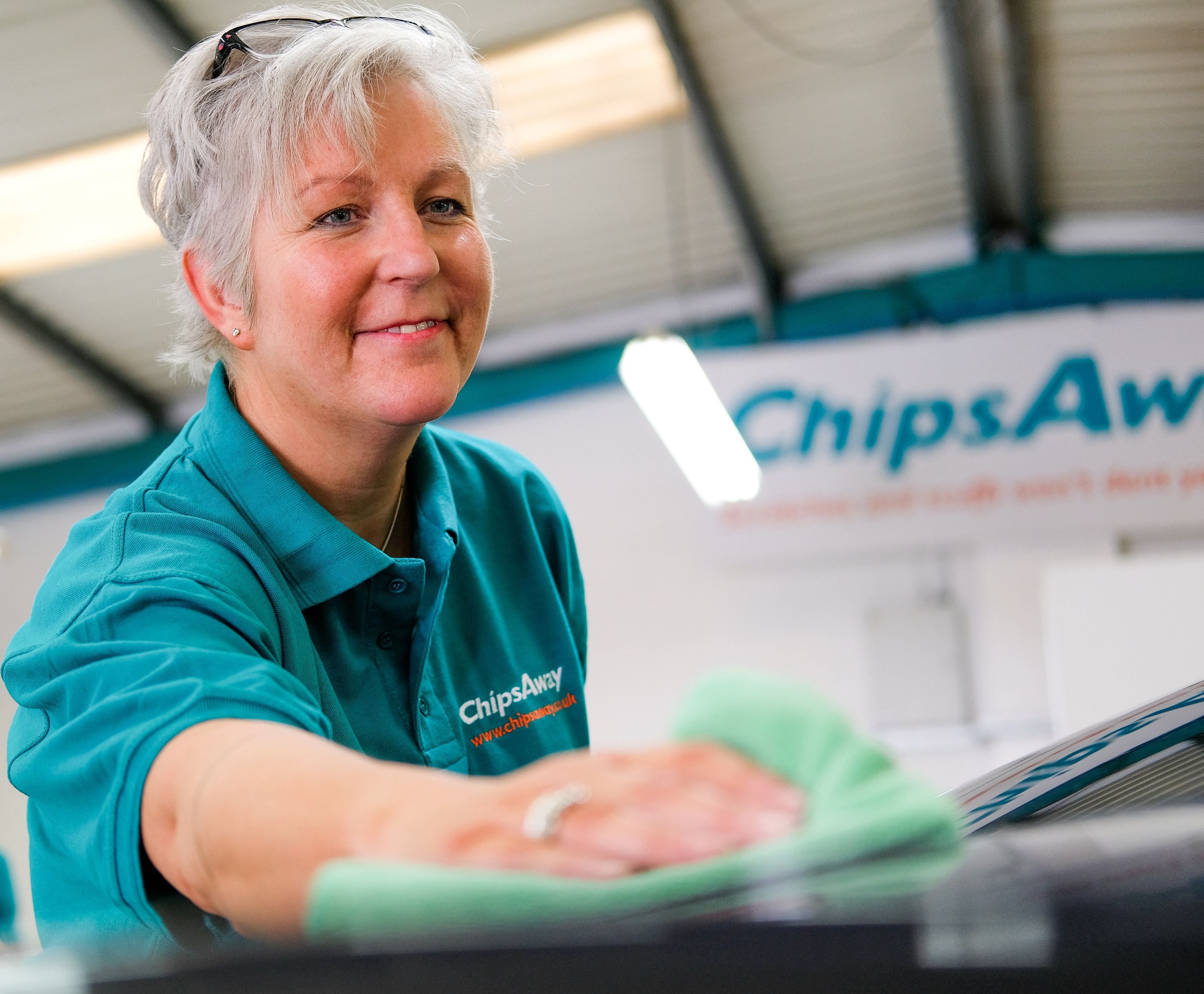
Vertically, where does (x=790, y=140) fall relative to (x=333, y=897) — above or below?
above

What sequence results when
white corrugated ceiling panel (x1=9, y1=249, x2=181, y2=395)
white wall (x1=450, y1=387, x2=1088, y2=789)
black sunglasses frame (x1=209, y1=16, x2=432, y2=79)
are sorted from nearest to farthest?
black sunglasses frame (x1=209, y1=16, x2=432, y2=79), white corrugated ceiling panel (x1=9, y1=249, x2=181, y2=395), white wall (x1=450, y1=387, x2=1088, y2=789)

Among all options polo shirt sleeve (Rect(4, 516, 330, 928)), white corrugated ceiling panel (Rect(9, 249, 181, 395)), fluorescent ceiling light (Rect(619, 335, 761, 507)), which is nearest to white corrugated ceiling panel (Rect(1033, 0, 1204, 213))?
fluorescent ceiling light (Rect(619, 335, 761, 507))

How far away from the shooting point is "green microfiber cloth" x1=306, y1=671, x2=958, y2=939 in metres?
0.36

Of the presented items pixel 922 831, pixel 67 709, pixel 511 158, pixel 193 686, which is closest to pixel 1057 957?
pixel 922 831

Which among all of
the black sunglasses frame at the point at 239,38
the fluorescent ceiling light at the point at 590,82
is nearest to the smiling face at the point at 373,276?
the black sunglasses frame at the point at 239,38

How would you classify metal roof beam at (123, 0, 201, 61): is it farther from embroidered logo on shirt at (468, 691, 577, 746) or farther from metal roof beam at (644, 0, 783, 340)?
embroidered logo on shirt at (468, 691, 577, 746)

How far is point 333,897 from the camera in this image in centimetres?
37

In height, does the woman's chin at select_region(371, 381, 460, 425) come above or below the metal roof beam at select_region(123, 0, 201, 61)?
below

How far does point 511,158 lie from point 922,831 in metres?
0.89

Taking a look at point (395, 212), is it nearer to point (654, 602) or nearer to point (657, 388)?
point (657, 388)

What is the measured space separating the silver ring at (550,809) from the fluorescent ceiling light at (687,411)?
4198mm

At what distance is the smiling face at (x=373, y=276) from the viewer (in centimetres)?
80

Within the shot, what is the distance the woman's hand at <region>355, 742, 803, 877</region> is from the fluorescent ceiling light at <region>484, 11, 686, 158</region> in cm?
539

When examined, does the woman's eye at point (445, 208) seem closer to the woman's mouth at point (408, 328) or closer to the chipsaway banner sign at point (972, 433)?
the woman's mouth at point (408, 328)
